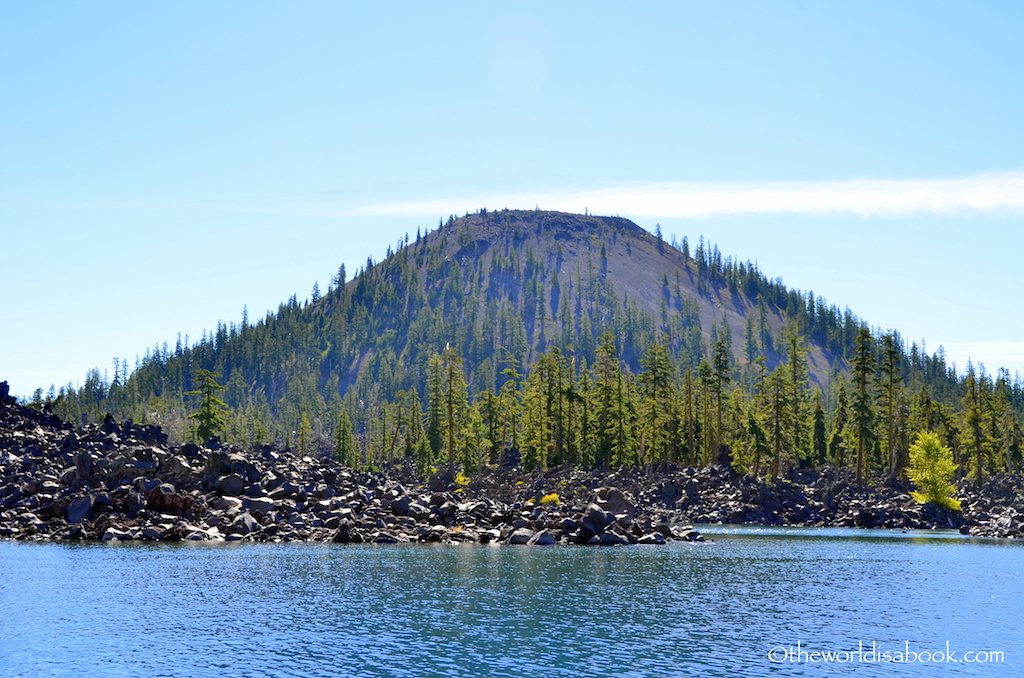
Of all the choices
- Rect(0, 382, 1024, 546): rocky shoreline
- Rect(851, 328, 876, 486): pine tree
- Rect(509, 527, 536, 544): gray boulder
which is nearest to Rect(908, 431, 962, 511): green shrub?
Rect(0, 382, 1024, 546): rocky shoreline

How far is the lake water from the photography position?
30344 mm

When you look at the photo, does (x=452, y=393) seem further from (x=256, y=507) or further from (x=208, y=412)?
Result: (x=256, y=507)

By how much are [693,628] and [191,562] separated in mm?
31554

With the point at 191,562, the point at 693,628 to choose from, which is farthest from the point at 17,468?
the point at 693,628

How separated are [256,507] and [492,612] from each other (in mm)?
37453

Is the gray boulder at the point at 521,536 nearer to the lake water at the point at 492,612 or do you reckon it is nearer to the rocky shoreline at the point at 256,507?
the rocky shoreline at the point at 256,507

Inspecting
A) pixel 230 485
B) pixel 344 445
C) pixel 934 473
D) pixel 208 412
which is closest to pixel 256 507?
pixel 230 485

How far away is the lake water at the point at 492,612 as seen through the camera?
30.3 meters

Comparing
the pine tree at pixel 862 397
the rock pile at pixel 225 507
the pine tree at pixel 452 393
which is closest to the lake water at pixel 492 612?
the rock pile at pixel 225 507

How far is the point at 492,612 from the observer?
129 ft

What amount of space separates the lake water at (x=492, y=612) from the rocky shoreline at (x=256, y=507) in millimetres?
5881

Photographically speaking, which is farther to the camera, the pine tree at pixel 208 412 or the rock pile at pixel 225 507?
the pine tree at pixel 208 412

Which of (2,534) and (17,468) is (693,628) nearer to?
(2,534)

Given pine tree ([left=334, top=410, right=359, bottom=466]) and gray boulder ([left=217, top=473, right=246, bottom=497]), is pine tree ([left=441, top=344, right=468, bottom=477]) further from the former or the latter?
pine tree ([left=334, top=410, right=359, bottom=466])
